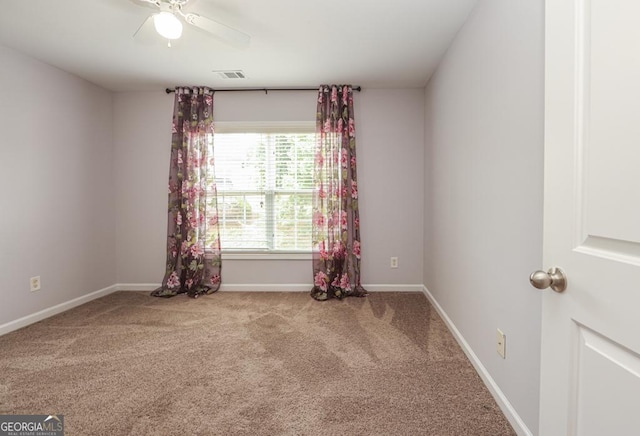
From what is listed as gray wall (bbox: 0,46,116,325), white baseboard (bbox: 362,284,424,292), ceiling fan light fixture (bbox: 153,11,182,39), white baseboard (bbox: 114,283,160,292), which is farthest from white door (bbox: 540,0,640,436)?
white baseboard (bbox: 114,283,160,292)

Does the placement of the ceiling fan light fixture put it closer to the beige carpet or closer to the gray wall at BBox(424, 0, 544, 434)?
the gray wall at BBox(424, 0, 544, 434)

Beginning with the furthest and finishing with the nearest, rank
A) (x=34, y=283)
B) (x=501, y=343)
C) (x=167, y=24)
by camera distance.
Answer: (x=34, y=283), (x=167, y=24), (x=501, y=343)

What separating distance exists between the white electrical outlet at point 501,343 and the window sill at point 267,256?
219 cm

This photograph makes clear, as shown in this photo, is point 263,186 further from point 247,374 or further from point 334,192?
point 247,374

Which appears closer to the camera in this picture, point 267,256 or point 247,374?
point 247,374

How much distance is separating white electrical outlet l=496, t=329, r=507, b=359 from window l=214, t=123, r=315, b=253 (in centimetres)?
225

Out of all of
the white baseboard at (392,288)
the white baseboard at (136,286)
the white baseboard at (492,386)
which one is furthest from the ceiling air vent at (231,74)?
the white baseboard at (492,386)

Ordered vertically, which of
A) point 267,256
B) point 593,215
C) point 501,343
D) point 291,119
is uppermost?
point 291,119

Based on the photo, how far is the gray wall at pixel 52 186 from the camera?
2506 mm

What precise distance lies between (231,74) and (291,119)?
77cm

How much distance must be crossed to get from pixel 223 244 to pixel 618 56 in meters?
3.52

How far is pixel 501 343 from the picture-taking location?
156cm

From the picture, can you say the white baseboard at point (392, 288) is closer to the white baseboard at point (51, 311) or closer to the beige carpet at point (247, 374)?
the beige carpet at point (247, 374)

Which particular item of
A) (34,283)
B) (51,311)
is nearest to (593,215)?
(34,283)
